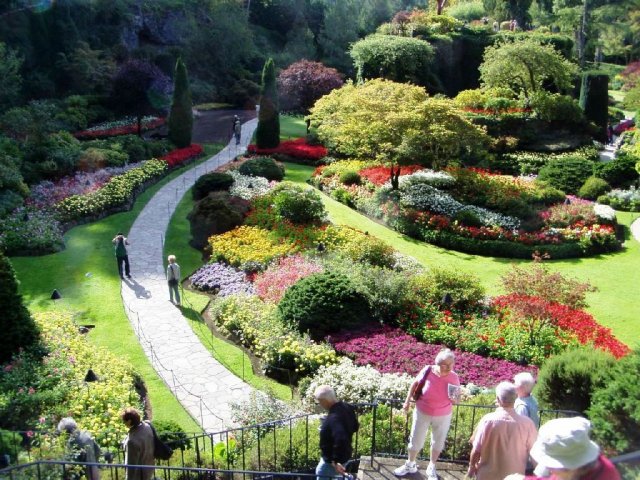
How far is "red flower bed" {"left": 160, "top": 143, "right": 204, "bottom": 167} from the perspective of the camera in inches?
1063

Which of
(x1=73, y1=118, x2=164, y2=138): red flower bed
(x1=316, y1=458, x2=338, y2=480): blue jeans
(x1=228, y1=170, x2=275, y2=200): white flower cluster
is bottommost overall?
(x1=228, y1=170, x2=275, y2=200): white flower cluster

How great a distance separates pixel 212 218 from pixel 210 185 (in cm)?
418

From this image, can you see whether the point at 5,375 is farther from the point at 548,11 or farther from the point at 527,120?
the point at 548,11

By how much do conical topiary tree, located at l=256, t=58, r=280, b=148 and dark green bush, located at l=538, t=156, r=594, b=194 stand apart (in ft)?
40.3

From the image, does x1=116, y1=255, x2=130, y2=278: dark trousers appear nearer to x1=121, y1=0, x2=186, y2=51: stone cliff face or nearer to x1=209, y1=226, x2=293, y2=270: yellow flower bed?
x1=209, y1=226, x2=293, y2=270: yellow flower bed

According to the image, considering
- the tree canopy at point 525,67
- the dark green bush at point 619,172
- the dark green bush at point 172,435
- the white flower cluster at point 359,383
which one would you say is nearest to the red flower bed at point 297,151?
the tree canopy at point 525,67

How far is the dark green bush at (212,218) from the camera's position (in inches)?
731

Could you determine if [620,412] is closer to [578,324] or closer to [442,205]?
[578,324]

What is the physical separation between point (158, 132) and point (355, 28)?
24090mm

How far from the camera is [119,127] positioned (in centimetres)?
3244

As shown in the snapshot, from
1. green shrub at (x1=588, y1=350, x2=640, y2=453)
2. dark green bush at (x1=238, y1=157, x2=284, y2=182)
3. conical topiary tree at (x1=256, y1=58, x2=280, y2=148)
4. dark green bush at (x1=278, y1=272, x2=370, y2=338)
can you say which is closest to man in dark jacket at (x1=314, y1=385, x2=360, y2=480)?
green shrub at (x1=588, y1=350, x2=640, y2=453)

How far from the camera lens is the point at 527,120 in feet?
98.1

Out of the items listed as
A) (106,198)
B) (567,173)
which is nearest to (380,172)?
(567,173)

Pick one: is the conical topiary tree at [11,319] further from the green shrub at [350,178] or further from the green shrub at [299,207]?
the green shrub at [350,178]
